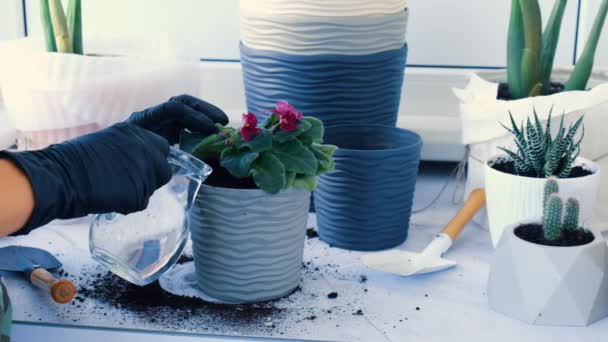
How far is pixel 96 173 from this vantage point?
703 mm

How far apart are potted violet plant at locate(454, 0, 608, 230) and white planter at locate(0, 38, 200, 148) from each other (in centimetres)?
35

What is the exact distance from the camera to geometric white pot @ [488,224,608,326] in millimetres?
731

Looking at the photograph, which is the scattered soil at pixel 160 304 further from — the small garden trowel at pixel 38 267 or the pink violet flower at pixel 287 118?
the pink violet flower at pixel 287 118

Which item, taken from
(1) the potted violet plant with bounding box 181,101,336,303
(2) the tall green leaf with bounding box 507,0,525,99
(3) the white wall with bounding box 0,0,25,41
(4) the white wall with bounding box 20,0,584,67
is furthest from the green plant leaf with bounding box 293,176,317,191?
(3) the white wall with bounding box 0,0,25,41

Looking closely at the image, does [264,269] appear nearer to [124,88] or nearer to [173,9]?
[124,88]

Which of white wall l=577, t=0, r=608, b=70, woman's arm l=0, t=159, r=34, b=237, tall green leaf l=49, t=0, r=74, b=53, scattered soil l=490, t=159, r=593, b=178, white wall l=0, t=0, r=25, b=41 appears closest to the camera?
woman's arm l=0, t=159, r=34, b=237

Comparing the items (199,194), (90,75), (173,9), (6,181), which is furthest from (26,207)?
(173,9)

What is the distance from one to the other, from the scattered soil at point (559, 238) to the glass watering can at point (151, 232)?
0.29 metres

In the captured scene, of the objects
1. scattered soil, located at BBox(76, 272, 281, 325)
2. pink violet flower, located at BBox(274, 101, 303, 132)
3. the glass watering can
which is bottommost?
scattered soil, located at BBox(76, 272, 281, 325)

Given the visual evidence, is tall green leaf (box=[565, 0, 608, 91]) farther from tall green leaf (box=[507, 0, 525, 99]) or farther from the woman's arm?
the woman's arm

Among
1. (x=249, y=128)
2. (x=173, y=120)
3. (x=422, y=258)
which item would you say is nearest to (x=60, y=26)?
(x=173, y=120)

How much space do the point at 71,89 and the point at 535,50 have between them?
511 mm

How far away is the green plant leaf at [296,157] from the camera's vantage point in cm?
76

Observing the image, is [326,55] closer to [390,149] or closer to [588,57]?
[390,149]
